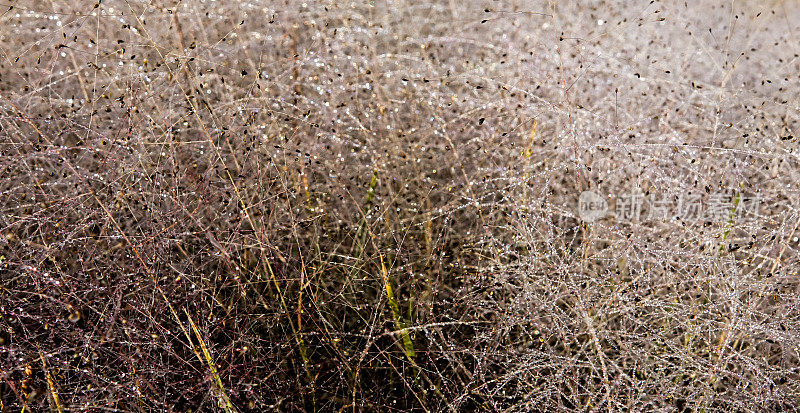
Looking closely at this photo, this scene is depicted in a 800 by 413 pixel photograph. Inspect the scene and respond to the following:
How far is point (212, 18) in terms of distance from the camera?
1.98 metres

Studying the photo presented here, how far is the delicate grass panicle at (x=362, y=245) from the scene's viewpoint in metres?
1.22

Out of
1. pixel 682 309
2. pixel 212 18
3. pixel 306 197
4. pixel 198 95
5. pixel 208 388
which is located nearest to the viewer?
pixel 208 388

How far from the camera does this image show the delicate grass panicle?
48.2 inches

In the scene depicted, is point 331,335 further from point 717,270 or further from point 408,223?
point 717,270

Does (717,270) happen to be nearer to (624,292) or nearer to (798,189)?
(624,292)

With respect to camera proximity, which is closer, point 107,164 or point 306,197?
point 107,164

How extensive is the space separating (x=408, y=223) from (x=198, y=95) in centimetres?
65

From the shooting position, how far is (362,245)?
145 cm

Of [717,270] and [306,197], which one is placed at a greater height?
[306,197]

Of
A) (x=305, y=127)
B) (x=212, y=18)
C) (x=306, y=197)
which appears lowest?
(x=306, y=197)

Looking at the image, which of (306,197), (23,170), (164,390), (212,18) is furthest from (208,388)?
(212,18)

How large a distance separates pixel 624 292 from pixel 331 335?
666 mm

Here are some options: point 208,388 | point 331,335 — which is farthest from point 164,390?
point 331,335

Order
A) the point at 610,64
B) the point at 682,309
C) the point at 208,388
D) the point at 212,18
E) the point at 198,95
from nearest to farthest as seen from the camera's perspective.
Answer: the point at 208,388 < the point at 682,309 < the point at 198,95 < the point at 212,18 < the point at 610,64
